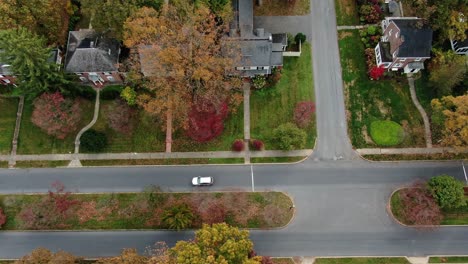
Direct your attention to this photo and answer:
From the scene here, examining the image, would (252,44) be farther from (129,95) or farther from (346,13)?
(129,95)

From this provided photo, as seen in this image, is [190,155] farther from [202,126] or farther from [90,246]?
[90,246]

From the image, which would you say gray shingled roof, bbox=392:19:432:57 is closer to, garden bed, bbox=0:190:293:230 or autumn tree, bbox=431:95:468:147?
autumn tree, bbox=431:95:468:147

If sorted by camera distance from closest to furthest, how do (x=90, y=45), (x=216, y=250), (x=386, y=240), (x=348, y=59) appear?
(x=216, y=250) → (x=386, y=240) → (x=90, y=45) → (x=348, y=59)

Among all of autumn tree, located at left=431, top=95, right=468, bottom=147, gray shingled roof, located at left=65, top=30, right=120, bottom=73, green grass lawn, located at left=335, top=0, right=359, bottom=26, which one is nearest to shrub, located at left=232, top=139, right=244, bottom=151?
gray shingled roof, located at left=65, top=30, right=120, bottom=73

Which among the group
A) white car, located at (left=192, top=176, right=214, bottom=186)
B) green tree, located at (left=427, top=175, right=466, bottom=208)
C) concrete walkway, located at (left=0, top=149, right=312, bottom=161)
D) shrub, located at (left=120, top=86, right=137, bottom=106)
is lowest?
green tree, located at (left=427, top=175, right=466, bottom=208)

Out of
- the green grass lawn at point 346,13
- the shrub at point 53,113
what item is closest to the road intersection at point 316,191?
the shrub at point 53,113

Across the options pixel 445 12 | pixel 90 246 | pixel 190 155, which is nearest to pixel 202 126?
pixel 190 155
